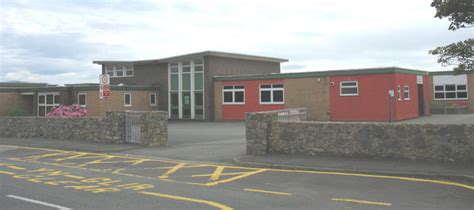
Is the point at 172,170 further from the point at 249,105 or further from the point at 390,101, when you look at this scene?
the point at 249,105

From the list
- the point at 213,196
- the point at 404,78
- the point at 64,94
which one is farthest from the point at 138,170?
the point at 64,94

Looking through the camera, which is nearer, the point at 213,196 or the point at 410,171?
the point at 213,196

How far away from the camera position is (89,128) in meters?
20.5

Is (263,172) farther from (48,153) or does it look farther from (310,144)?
(48,153)

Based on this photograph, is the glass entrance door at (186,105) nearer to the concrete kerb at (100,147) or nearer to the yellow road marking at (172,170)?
the concrete kerb at (100,147)

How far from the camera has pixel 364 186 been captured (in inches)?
384

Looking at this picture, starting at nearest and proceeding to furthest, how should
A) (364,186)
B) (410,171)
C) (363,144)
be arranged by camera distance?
(364,186), (410,171), (363,144)

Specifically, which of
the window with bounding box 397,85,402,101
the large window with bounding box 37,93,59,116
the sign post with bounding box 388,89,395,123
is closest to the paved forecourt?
the sign post with bounding box 388,89,395,123

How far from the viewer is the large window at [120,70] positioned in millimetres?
43984

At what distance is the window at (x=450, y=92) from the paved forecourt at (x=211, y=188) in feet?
112

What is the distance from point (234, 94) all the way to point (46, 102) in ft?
53.3

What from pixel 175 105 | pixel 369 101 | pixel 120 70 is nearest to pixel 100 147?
pixel 369 101

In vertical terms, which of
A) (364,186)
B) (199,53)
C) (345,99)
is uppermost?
(199,53)

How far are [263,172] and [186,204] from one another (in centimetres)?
429
